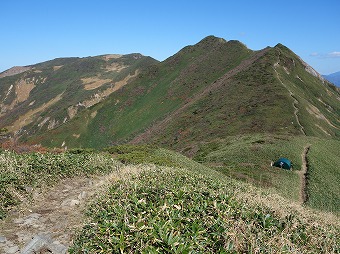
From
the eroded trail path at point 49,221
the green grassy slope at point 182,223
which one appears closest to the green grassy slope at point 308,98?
the green grassy slope at point 182,223

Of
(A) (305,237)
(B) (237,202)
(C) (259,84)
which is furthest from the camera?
(C) (259,84)

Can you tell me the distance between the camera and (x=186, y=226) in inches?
326

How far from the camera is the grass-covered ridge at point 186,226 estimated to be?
7.50 metres

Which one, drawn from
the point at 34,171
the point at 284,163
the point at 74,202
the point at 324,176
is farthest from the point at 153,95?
the point at 74,202

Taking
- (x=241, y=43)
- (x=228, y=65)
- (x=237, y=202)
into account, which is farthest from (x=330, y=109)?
(x=237, y=202)

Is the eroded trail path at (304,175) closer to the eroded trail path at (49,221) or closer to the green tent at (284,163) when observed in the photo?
the green tent at (284,163)

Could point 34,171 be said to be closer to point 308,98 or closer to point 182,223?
point 182,223

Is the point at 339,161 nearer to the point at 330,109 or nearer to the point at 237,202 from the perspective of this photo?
the point at 237,202

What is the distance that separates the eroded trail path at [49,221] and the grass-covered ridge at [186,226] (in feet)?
2.77

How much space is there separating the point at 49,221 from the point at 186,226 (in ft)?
18.2

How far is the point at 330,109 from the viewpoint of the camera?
9506 cm

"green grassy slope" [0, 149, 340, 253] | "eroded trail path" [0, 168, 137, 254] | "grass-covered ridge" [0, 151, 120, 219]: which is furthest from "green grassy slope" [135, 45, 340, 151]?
"green grassy slope" [0, 149, 340, 253]

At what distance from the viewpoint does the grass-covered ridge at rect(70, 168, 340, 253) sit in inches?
295

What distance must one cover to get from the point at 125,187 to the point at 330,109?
3927 inches
